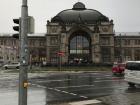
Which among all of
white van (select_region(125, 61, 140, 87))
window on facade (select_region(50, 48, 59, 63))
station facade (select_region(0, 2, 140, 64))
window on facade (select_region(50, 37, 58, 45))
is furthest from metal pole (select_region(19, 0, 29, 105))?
window on facade (select_region(50, 37, 58, 45))

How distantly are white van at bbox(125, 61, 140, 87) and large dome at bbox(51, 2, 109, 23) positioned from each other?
88856 mm

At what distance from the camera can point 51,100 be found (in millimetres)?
18531

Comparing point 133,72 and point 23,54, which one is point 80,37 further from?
point 23,54

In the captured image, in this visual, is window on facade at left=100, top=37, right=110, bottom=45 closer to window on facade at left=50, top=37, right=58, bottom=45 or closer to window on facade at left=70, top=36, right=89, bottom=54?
window on facade at left=70, top=36, right=89, bottom=54

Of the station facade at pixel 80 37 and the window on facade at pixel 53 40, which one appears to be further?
the window on facade at pixel 53 40

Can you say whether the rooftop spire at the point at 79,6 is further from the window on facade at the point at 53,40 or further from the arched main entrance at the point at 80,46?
the window on facade at the point at 53,40

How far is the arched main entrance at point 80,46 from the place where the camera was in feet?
390

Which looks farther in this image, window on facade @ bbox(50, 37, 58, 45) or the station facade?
window on facade @ bbox(50, 37, 58, 45)

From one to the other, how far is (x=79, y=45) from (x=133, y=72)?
95.4 metres

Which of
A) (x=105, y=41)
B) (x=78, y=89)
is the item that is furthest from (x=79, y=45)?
(x=78, y=89)

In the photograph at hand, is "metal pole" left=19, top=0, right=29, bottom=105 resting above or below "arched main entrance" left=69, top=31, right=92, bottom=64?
below

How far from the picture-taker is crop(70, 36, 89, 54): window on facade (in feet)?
395

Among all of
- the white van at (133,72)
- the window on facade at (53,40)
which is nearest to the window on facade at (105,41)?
the window on facade at (53,40)

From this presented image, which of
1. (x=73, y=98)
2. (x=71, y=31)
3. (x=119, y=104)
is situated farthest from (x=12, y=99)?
(x=71, y=31)
